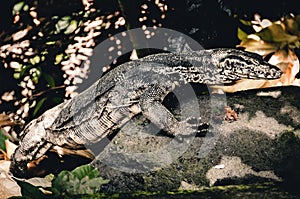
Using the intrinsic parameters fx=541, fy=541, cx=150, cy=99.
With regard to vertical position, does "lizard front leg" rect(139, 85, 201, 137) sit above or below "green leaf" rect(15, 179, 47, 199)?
above

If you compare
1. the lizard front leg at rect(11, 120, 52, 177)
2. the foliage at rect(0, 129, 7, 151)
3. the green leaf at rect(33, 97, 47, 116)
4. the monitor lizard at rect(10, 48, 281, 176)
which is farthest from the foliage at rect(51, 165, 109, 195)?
the green leaf at rect(33, 97, 47, 116)

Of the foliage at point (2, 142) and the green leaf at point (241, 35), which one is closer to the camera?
the foliage at point (2, 142)

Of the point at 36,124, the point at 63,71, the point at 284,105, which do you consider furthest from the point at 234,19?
the point at 36,124

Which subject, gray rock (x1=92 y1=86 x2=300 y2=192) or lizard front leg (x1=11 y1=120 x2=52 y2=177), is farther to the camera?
lizard front leg (x1=11 y1=120 x2=52 y2=177)

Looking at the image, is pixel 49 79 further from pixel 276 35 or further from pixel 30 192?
pixel 276 35

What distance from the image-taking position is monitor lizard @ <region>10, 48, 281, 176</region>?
13.0 feet

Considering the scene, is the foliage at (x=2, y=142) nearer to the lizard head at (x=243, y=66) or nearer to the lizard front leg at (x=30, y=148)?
the lizard front leg at (x=30, y=148)

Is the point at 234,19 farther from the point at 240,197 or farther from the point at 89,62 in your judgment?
the point at 240,197

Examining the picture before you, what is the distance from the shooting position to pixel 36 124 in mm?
4375

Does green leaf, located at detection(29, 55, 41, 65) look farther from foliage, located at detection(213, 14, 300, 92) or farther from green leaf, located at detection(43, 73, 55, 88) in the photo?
foliage, located at detection(213, 14, 300, 92)

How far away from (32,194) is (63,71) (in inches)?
73.4

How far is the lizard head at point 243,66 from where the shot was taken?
397 cm

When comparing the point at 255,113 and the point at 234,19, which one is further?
the point at 234,19

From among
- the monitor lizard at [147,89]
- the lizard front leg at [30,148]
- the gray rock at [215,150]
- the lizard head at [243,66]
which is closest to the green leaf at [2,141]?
the lizard front leg at [30,148]
